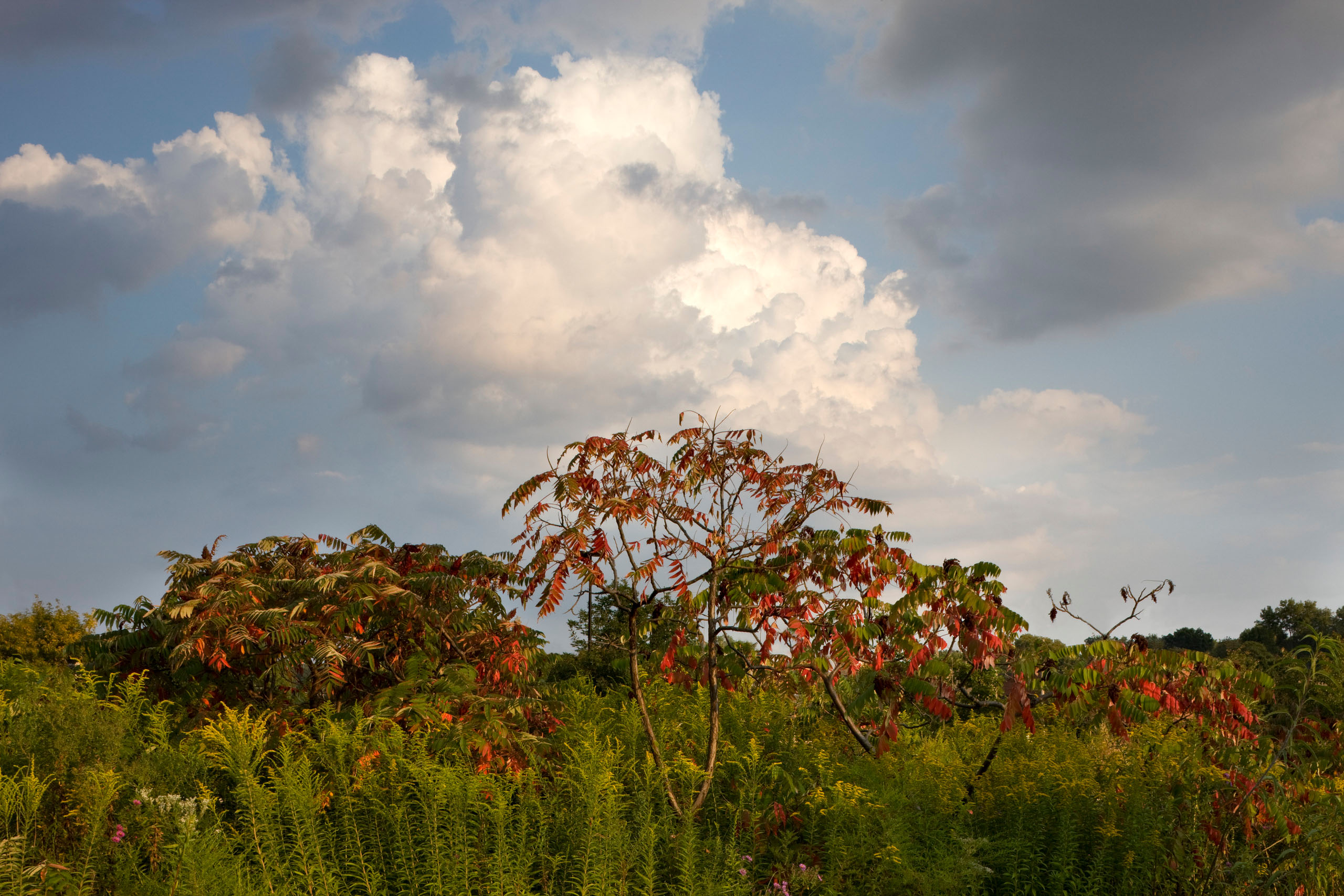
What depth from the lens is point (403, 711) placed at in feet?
22.8

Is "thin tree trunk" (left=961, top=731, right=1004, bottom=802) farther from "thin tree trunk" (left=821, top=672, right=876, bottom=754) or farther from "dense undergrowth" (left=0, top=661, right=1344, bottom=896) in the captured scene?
"thin tree trunk" (left=821, top=672, right=876, bottom=754)

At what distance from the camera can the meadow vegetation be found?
17.5ft

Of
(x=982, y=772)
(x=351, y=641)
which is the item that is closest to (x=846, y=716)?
(x=982, y=772)

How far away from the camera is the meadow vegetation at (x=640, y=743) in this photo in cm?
534

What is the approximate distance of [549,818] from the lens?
607 cm

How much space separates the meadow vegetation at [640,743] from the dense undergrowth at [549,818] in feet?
0.10

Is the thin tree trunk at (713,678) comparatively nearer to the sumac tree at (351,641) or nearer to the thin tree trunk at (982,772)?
the sumac tree at (351,641)

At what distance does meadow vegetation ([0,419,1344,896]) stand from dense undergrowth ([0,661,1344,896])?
3 centimetres

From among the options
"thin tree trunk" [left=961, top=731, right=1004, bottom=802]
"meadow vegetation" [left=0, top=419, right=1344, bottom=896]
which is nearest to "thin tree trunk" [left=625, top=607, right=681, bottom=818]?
"meadow vegetation" [left=0, top=419, right=1344, bottom=896]

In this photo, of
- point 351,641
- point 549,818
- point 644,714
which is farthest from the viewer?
point 351,641

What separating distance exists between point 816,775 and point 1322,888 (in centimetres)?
362

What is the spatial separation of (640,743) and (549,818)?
2362 millimetres

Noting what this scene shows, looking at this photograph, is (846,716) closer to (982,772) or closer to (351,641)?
(982,772)

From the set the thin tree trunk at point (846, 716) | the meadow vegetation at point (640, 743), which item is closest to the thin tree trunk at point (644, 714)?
the meadow vegetation at point (640, 743)
